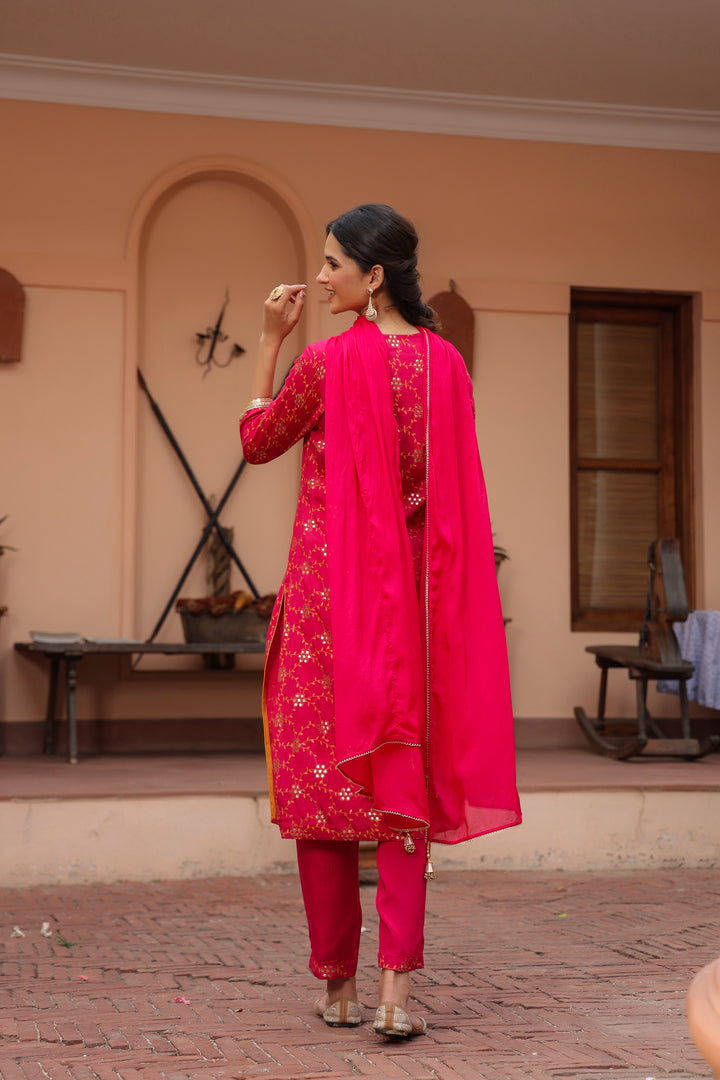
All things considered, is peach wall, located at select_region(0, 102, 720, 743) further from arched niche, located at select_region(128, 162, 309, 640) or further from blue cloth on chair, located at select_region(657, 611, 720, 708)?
blue cloth on chair, located at select_region(657, 611, 720, 708)

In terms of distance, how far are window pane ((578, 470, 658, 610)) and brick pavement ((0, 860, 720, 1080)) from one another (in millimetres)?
2437

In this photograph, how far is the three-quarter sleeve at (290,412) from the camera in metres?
2.28

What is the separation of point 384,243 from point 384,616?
2.31 feet

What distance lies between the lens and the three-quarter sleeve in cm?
228

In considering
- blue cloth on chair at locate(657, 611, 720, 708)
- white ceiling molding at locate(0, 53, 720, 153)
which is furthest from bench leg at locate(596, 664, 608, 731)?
white ceiling molding at locate(0, 53, 720, 153)

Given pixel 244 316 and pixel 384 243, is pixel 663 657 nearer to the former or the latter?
pixel 244 316

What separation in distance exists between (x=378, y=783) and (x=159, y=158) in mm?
4387

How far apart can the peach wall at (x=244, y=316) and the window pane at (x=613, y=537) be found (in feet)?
0.85

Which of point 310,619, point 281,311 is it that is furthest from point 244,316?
point 310,619

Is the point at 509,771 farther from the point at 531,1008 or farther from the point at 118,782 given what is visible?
the point at 118,782

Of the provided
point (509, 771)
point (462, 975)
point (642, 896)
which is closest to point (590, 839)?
point (642, 896)

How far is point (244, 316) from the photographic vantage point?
5984mm

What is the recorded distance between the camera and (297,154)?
594 centimetres

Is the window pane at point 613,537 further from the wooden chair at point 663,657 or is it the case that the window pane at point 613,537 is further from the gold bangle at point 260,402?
the gold bangle at point 260,402
